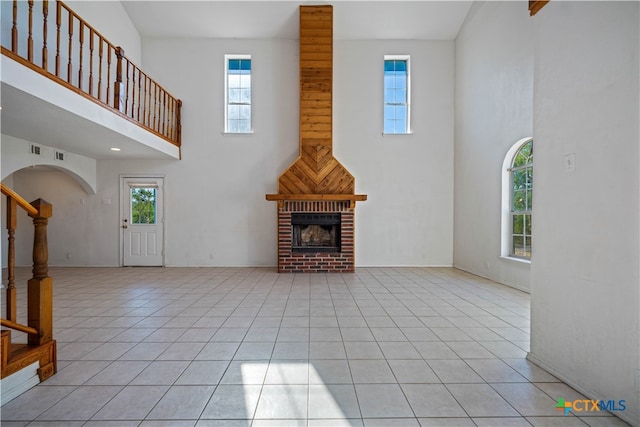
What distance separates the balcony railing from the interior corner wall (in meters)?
6.06

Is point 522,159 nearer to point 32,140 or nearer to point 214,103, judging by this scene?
point 214,103

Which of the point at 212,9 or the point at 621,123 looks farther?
the point at 212,9

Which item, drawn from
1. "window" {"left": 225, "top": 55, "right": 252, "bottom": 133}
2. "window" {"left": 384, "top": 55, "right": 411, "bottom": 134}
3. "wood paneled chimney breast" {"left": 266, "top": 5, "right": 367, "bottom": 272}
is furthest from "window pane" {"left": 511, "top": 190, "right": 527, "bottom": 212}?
"window" {"left": 225, "top": 55, "right": 252, "bottom": 133}

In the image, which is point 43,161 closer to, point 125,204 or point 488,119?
point 125,204

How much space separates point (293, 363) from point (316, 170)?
4.19 meters

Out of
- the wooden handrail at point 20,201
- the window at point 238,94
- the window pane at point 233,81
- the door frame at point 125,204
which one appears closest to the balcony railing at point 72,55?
the door frame at point 125,204

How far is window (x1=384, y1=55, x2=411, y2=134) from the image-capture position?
6.68 m

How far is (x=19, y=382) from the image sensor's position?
→ 6.17 feet

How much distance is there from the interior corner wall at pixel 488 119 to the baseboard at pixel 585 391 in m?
2.54

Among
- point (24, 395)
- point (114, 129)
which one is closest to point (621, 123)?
point (24, 395)

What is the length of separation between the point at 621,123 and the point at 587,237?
71 centimetres

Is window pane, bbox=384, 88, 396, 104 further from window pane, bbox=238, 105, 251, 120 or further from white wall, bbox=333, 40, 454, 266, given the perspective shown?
window pane, bbox=238, 105, 251, 120

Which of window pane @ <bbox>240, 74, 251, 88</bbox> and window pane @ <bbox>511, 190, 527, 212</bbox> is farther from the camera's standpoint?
window pane @ <bbox>240, 74, 251, 88</bbox>

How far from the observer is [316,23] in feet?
20.0
